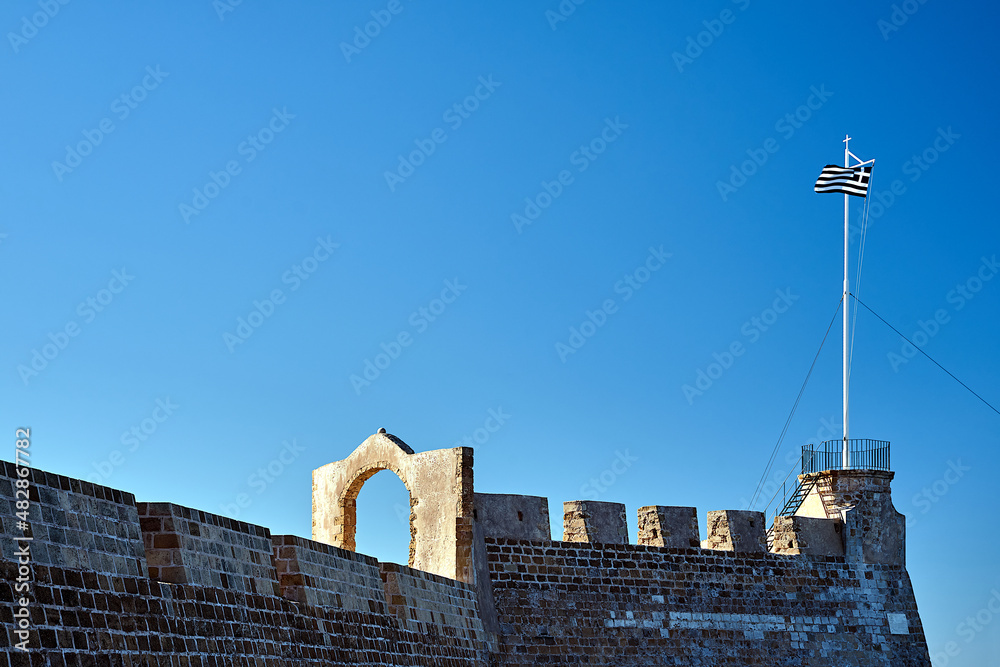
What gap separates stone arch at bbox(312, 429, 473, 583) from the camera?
14508mm

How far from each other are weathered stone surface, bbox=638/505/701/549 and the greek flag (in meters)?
8.47

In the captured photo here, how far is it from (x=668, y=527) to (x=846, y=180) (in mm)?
9201

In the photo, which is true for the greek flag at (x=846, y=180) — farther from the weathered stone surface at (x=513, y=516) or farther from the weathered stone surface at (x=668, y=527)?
the weathered stone surface at (x=513, y=516)

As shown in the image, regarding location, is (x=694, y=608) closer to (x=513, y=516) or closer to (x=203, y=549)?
(x=513, y=516)

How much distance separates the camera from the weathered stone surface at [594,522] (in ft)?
52.6

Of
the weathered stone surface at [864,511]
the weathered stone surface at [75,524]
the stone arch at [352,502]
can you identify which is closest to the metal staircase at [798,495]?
the weathered stone surface at [864,511]

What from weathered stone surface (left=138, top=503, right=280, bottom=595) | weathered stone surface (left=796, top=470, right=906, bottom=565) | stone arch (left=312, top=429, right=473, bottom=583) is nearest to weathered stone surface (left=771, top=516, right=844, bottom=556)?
weathered stone surface (left=796, top=470, right=906, bottom=565)

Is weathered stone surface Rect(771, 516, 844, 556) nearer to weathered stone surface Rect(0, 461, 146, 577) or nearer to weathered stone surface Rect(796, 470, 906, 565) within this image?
weathered stone surface Rect(796, 470, 906, 565)

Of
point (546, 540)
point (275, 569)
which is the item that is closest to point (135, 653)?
point (275, 569)

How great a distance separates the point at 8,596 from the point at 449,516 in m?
8.77

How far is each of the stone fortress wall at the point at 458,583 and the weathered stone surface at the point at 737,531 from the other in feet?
0.10

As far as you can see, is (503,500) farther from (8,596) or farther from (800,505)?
(8,596)

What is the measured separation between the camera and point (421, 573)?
496 inches

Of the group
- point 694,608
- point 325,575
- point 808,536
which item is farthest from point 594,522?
point 325,575
